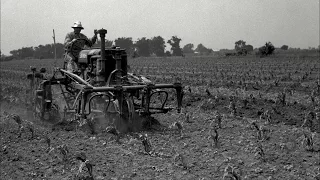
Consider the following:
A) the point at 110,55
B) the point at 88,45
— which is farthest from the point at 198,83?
the point at 110,55

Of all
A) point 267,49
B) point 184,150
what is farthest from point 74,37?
point 267,49

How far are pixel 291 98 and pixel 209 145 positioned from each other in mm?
6321

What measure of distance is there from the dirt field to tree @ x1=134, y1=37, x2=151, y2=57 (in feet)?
212

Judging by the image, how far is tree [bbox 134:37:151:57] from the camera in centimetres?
7381

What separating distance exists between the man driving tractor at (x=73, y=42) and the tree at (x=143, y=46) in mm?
63450

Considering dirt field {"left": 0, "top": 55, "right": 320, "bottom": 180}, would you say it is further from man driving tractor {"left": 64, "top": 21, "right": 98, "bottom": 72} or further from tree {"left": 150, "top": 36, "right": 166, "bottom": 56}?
tree {"left": 150, "top": 36, "right": 166, "bottom": 56}

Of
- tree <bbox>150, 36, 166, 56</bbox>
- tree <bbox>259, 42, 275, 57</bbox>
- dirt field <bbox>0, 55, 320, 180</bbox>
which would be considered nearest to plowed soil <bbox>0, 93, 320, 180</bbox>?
dirt field <bbox>0, 55, 320, 180</bbox>

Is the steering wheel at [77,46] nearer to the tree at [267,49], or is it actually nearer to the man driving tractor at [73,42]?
the man driving tractor at [73,42]

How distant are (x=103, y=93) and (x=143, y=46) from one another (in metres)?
66.3

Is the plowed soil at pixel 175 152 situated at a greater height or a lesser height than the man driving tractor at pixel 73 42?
lesser

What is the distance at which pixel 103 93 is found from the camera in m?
8.37

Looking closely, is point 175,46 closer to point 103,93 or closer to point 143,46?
point 143,46

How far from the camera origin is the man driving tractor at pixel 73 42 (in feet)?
33.4

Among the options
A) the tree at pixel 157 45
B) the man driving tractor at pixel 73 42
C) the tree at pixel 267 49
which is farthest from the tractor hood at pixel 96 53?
the tree at pixel 157 45
